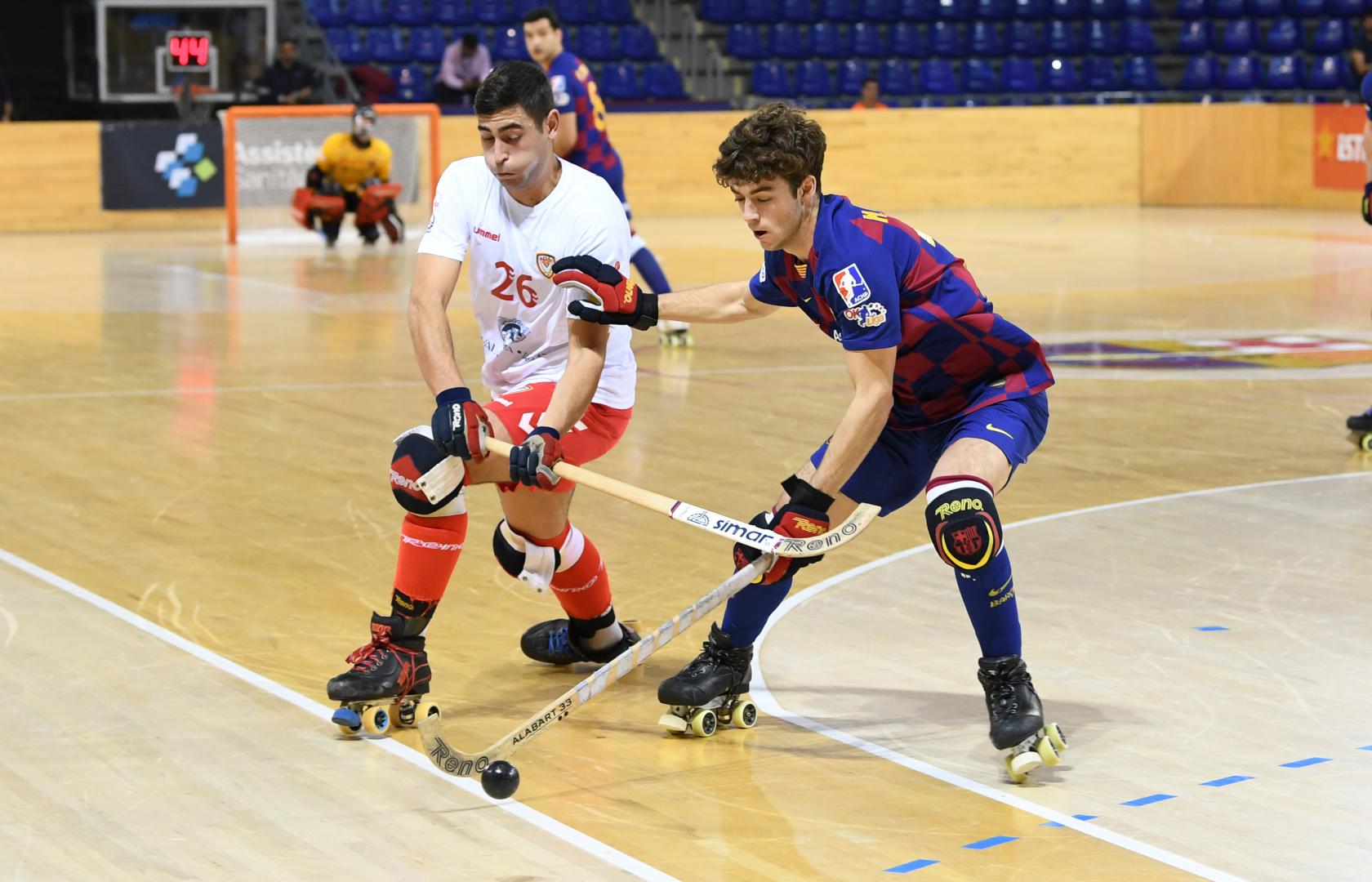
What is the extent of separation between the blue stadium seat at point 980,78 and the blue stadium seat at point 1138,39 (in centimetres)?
206

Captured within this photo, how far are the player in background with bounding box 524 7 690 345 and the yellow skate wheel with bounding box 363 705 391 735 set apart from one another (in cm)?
685

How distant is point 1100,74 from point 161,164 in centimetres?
1319

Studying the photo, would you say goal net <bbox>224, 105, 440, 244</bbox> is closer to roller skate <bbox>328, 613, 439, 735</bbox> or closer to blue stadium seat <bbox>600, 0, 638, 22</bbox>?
blue stadium seat <bbox>600, 0, 638, 22</bbox>

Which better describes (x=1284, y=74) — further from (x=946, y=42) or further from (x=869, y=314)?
(x=869, y=314)

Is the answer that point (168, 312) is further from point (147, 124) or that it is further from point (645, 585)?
point (645, 585)

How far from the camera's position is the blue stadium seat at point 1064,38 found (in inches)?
1082

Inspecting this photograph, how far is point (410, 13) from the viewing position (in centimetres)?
2541

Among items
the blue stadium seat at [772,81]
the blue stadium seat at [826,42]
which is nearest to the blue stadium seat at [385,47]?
the blue stadium seat at [772,81]

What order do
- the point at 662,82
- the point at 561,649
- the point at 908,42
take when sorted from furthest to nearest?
the point at 908,42, the point at 662,82, the point at 561,649

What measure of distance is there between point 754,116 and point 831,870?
1.83 m

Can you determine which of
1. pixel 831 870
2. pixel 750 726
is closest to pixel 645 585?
pixel 750 726

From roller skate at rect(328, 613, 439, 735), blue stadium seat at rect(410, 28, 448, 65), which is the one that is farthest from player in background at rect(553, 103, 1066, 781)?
blue stadium seat at rect(410, 28, 448, 65)

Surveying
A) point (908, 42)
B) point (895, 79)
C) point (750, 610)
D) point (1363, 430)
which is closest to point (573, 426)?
point (750, 610)

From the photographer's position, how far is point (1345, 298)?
1547cm
